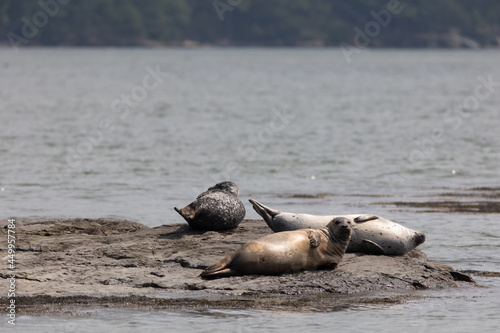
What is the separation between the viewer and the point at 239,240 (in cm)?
1390

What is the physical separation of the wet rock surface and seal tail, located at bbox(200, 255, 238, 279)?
0.08m

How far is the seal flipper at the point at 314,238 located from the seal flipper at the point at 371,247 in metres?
0.96

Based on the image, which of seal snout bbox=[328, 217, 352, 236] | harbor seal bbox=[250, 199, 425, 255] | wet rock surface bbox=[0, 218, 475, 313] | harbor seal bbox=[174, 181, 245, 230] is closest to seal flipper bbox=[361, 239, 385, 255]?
harbor seal bbox=[250, 199, 425, 255]

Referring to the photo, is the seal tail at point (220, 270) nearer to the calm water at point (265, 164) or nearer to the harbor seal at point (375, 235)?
the calm water at point (265, 164)

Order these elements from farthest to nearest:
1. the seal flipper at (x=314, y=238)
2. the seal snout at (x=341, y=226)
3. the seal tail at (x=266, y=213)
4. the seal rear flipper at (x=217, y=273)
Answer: the seal tail at (x=266, y=213)
the seal snout at (x=341, y=226)
the seal flipper at (x=314, y=238)
the seal rear flipper at (x=217, y=273)

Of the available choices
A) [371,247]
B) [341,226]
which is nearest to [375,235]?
[371,247]

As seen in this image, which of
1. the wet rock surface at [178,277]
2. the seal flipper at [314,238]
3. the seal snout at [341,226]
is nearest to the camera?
the wet rock surface at [178,277]

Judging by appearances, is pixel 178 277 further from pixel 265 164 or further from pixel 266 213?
pixel 265 164

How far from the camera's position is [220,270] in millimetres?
12484

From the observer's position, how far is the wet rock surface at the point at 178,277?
38.6 ft

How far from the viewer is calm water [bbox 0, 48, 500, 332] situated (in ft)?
37.2

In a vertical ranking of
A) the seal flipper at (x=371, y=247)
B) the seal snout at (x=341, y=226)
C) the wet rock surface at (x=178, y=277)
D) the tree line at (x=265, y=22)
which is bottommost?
the wet rock surface at (x=178, y=277)

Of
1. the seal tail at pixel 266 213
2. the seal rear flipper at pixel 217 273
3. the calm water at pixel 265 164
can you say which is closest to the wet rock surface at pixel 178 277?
the seal rear flipper at pixel 217 273

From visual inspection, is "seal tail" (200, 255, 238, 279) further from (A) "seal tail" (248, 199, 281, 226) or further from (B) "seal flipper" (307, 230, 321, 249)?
(A) "seal tail" (248, 199, 281, 226)
